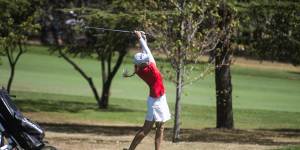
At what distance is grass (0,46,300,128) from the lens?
2562 cm

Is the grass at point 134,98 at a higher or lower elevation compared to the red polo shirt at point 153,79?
lower

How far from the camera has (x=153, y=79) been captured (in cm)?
1109

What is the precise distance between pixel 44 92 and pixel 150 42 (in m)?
15.8

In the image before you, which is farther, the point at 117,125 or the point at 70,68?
the point at 70,68

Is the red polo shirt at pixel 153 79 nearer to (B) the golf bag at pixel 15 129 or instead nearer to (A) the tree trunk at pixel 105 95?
(B) the golf bag at pixel 15 129

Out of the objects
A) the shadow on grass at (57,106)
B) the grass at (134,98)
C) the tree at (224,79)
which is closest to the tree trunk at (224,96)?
the tree at (224,79)

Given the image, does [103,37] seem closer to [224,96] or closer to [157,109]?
[224,96]

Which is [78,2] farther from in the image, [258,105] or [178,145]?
[178,145]

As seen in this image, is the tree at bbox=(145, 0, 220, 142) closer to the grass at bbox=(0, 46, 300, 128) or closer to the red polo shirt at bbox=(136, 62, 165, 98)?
the red polo shirt at bbox=(136, 62, 165, 98)

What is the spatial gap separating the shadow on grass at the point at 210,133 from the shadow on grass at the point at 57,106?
4925 mm

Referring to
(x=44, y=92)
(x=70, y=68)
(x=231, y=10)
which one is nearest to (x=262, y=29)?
(x=231, y=10)

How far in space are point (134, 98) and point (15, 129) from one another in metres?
22.5

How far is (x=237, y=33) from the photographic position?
19234 mm

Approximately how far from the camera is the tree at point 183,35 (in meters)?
14.8
